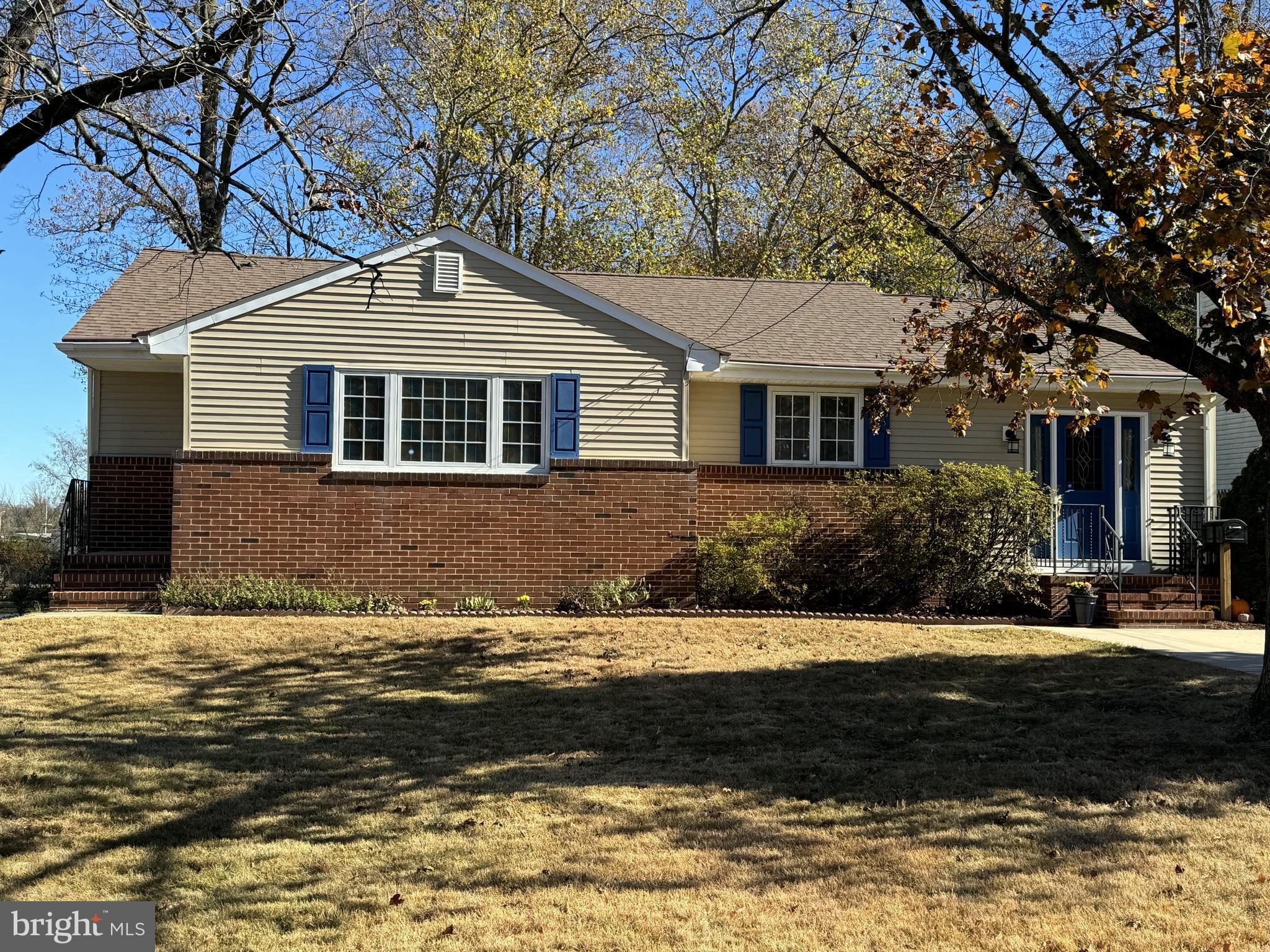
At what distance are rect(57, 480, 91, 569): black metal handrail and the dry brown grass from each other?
9.17ft

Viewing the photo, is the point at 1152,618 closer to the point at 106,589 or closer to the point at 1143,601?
the point at 1143,601

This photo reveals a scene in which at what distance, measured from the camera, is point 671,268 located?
28.5m

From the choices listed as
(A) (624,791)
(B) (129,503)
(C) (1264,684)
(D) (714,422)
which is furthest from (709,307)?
(A) (624,791)

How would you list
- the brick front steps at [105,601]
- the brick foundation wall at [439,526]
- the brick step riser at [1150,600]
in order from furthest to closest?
the brick step riser at [1150,600] → the brick foundation wall at [439,526] → the brick front steps at [105,601]

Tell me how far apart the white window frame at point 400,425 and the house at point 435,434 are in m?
0.03

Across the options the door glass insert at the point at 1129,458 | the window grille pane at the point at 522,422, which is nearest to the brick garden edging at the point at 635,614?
the window grille pane at the point at 522,422

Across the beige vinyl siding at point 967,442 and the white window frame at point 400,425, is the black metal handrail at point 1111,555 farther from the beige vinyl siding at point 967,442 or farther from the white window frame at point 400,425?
the white window frame at point 400,425

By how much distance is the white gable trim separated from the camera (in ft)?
44.3

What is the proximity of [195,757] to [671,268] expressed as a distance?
22291 mm

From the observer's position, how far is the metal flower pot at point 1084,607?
14.1 meters

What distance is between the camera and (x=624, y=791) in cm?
703

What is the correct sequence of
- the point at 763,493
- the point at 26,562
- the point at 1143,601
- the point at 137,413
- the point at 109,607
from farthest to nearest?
the point at 26,562, the point at 137,413, the point at 763,493, the point at 1143,601, the point at 109,607

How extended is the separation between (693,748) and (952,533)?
7.34 metres

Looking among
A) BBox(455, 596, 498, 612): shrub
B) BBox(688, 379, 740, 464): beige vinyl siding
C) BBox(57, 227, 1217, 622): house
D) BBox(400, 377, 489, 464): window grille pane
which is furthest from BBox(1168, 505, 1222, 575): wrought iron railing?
BBox(400, 377, 489, 464): window grille pane
